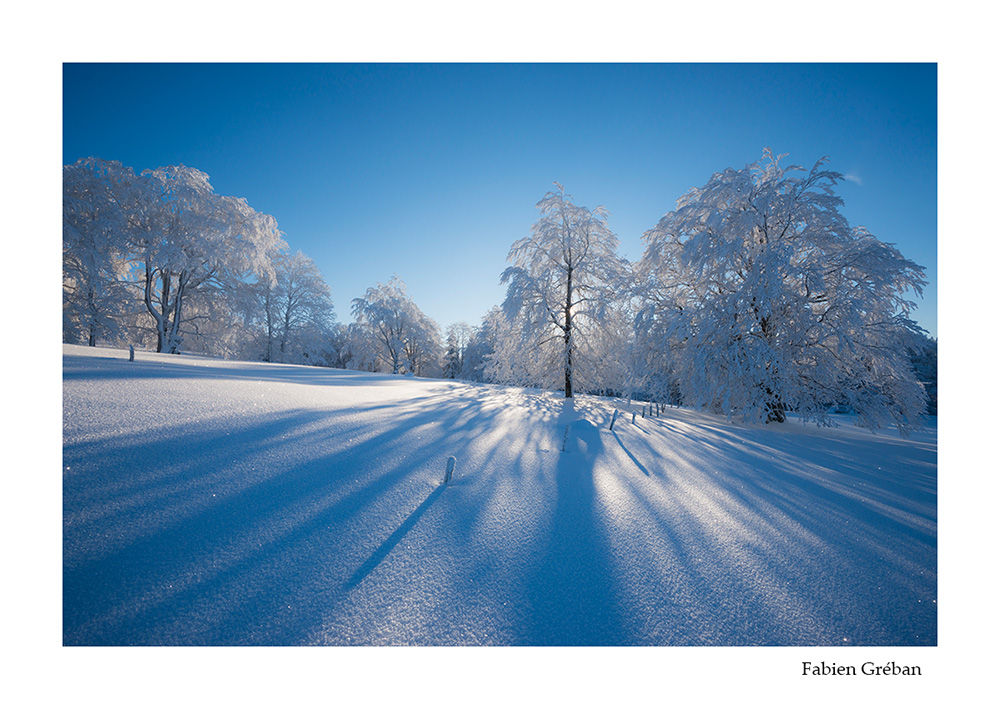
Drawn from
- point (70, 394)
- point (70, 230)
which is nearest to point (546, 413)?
point (70, 394)

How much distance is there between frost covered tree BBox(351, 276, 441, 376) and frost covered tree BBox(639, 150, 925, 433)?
19713mm

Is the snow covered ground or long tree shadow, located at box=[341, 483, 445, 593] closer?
the snow covered ground

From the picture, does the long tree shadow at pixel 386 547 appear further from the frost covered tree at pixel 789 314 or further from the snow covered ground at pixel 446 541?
the frost covered tree at pixel 789 314

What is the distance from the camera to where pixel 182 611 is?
60.3 inches

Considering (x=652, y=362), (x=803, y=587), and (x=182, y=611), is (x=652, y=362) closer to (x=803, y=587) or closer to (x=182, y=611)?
(x=803, y=587)

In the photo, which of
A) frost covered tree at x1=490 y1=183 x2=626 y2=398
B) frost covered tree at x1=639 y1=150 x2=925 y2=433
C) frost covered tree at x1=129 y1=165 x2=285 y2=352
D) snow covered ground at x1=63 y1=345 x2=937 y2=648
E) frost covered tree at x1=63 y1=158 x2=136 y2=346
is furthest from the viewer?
frost covered tree at x1=129 y1=165 x2=285 y2=352

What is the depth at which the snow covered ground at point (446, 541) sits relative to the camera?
1.65 metres

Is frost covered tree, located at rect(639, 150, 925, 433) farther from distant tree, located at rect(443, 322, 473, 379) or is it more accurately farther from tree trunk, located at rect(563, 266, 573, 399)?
distant tree, located at rect(443, 322, 473, 379)

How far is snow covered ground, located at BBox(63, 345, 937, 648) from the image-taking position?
1646 millimetres

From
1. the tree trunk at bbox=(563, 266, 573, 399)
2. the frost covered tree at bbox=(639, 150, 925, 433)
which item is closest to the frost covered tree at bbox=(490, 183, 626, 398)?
the tree trunk at bbox=(563, 266, 573, 399)

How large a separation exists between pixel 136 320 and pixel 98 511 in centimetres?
1797

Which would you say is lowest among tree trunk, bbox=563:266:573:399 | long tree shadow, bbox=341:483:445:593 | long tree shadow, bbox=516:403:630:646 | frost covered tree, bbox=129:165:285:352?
long tree shadow, bbox=516:403:630:646

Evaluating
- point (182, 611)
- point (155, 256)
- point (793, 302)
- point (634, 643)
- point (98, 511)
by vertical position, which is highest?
point (155, 256)

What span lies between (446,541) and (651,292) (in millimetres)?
9089
